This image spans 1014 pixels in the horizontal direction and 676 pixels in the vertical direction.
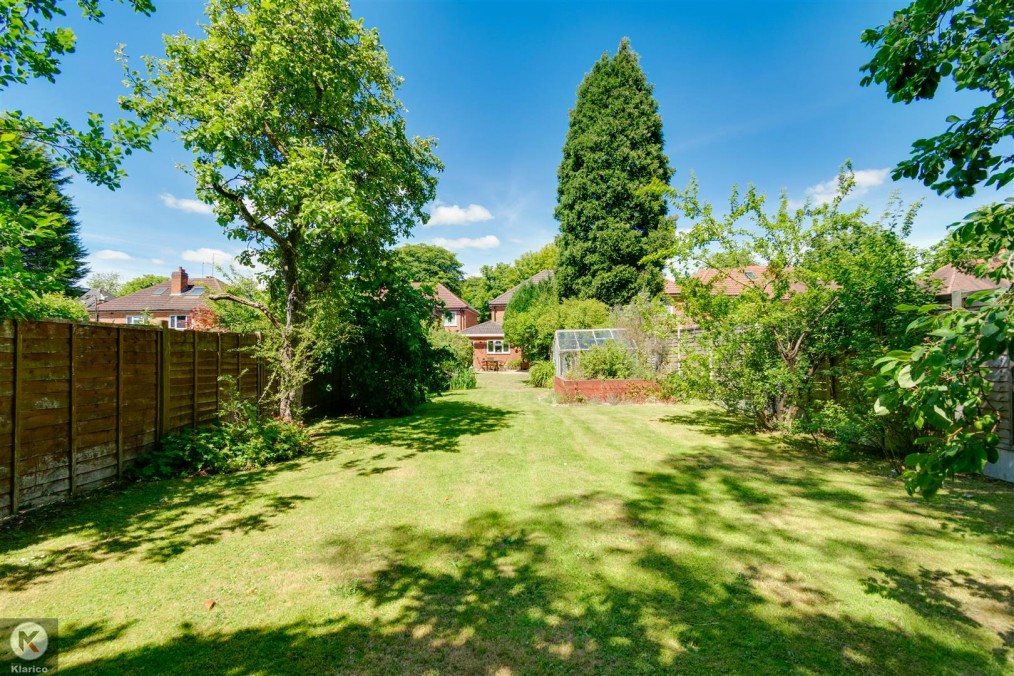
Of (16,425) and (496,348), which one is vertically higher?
(496,348)

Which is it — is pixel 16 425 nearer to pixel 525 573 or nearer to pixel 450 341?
pixel 525 573

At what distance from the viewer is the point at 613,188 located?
25562 mm

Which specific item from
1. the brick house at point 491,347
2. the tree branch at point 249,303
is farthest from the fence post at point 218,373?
the brick house at point 491,347

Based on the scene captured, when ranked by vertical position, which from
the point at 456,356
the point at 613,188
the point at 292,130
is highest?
the point at 613,188

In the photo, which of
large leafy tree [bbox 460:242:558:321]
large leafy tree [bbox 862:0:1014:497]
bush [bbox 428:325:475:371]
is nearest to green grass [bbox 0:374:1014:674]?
large leafy tree [bbox 862:0:1014:497]

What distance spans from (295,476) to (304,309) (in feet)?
13.4

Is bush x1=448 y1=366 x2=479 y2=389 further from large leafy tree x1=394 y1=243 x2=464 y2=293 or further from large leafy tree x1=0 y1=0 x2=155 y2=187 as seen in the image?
large leafy tree x1=394 y1=243 x2=464 y2=293

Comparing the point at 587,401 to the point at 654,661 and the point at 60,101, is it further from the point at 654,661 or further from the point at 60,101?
the point at 60,101

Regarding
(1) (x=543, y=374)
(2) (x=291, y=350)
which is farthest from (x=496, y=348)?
(2) (x=291, y=350)

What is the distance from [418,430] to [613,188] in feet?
68.8

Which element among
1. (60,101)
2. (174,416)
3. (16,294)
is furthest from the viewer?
(174,416)

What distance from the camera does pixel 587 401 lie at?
47.0 ft

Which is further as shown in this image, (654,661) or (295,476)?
(295,476)

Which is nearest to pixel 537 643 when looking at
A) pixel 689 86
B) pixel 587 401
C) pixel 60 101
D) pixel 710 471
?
pixel 710 471
